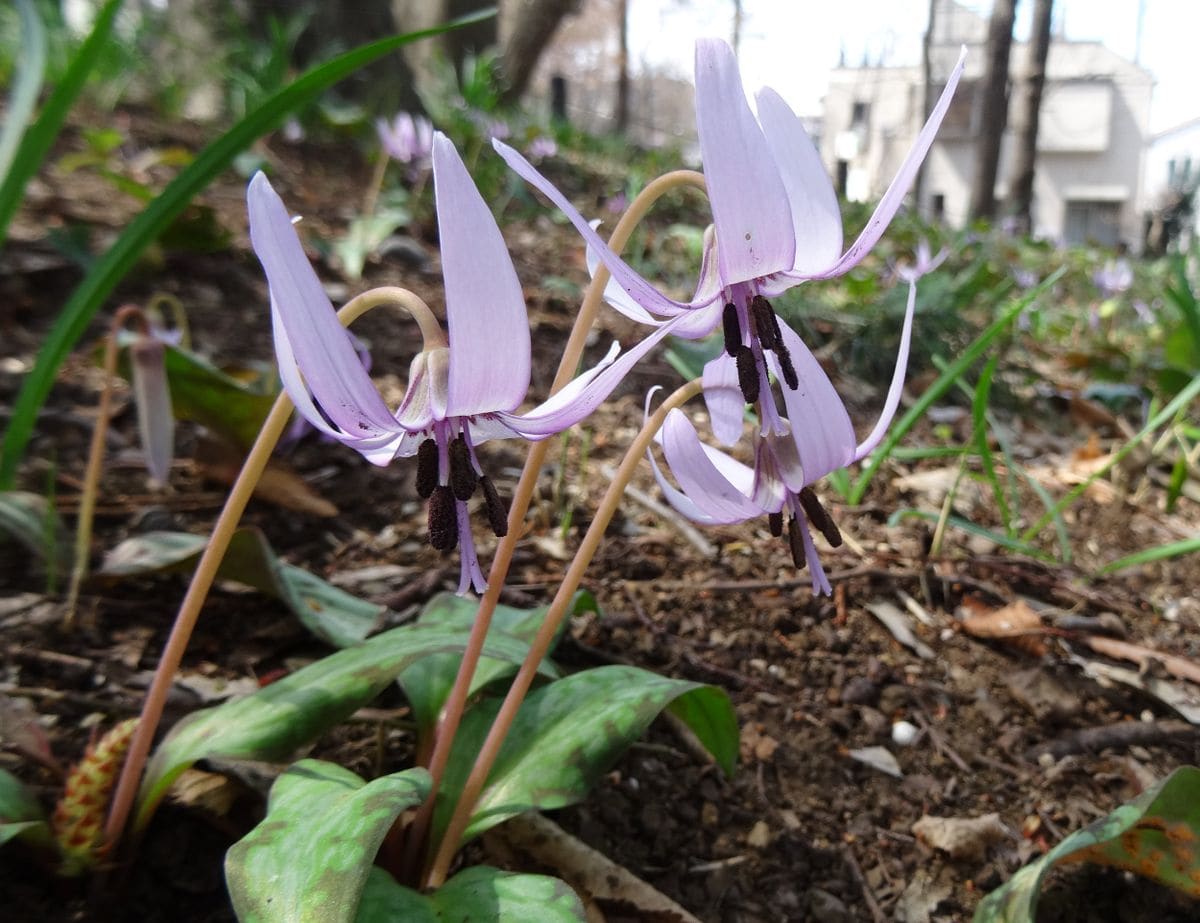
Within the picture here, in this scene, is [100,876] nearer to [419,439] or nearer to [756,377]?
[419,439]

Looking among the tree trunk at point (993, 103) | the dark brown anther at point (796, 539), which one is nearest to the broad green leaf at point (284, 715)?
the dark brown anther at point (796, 539)

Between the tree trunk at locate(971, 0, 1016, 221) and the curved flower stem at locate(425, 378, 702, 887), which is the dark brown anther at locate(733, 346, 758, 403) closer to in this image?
the curved flower stem at locate(425, 378, 702, 887)

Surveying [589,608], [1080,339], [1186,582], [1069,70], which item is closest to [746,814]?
[589,608]

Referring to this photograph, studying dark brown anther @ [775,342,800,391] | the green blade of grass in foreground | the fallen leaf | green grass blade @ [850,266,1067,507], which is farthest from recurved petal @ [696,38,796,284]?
green grass blade @ [850,266,1067,507]

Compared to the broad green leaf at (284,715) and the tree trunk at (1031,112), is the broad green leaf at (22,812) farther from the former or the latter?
the tree trunk at (1031,112)

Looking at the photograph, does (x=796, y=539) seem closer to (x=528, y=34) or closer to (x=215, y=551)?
(x=215, y=551)
